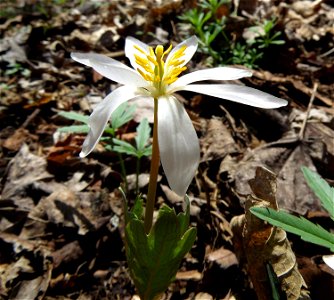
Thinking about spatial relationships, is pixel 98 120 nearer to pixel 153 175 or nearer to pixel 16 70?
pixel 153 175

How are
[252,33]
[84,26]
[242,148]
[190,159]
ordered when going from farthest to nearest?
1. [84,26]
2. [252,33]
3. [242,148]
4. [190,159]

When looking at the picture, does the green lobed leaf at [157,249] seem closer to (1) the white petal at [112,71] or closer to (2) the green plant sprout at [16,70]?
(1) the white petal at [112,71]

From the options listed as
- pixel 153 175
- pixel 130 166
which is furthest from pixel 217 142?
pixel 153 175

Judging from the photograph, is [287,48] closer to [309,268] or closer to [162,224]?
[309,268]

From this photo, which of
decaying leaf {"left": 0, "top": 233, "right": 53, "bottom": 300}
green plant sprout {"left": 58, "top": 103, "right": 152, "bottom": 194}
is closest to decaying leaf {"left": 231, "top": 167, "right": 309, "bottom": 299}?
green plant sprout {"left": 58, "top": 103, "right": 152, "bottom": 194}

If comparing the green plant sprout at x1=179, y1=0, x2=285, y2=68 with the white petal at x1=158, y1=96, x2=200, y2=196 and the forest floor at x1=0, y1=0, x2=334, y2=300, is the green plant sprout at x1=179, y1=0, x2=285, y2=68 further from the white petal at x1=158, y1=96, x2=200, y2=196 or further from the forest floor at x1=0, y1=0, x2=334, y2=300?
the white petal at x1=158, y1=96, x2=200, y2=196

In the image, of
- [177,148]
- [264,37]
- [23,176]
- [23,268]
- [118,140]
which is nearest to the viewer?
[177,148]

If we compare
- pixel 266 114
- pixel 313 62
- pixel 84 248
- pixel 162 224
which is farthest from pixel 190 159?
pixel 313 62
